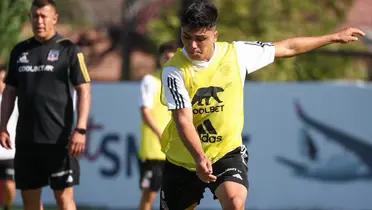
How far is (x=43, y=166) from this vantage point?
1147 centimetres

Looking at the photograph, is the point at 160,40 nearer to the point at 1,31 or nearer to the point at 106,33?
the point at 106,33

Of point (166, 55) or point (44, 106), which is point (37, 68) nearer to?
point (44, 106)

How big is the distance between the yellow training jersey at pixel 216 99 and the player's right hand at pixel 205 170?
0.38m

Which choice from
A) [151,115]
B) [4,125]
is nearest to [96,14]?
[151,115]

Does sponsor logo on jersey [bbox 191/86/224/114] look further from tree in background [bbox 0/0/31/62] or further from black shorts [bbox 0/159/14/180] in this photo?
tree in background [bbox 0/0/31/62]

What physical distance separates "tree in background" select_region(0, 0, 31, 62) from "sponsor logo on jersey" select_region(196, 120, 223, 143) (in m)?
8.51

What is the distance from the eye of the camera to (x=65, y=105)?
1145 centimetres

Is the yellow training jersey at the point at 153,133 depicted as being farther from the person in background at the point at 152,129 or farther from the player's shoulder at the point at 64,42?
the player's shoulder at the point at 64,42

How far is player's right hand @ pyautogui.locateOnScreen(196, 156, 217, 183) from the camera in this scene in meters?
9.32

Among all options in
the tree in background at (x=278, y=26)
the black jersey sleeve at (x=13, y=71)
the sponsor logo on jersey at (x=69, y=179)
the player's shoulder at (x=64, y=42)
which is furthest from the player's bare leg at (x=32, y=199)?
the tree in background at (x=278, y=26)

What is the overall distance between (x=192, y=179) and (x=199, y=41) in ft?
3.63

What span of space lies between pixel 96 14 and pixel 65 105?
28.7 meters

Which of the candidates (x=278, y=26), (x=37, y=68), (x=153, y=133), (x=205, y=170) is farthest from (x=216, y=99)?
(x=278, y=26)

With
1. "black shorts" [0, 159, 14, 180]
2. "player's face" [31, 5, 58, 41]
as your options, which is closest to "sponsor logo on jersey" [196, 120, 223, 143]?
"player's face" [31, 5, 58, 41]
